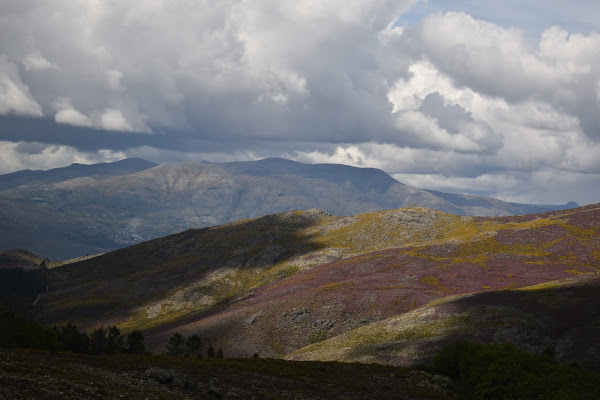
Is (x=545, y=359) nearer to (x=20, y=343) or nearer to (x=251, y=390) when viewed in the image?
(x=251, y=390)

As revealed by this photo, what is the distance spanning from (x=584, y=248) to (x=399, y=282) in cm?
7056

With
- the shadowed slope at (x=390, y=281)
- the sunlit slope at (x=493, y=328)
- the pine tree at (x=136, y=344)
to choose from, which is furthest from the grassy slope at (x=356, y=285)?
the pine tree at (x=136, y=344)

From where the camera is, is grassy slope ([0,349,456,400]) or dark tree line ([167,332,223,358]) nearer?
grassy slope ([0,349,456,400])

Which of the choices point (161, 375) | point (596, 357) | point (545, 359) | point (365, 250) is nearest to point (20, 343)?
point (161, 375)

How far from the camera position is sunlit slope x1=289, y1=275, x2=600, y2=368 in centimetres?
7931

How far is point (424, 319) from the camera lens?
98938 millimetres

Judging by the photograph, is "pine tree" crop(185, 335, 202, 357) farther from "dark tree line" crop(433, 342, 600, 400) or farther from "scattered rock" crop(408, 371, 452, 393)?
"dark tree line" crop(433, 342, 600, 400)

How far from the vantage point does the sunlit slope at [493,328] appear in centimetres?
7931

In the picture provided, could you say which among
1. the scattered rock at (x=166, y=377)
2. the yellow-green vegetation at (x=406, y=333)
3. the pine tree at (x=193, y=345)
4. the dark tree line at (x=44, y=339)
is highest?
the scattered rock at (x=166, y=377)

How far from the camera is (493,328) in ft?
286

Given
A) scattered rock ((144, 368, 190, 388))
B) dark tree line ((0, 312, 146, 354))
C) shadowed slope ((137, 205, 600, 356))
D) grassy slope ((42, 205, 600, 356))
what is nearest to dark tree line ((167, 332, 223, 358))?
shadowed slope ((137, 205, 600, 356))

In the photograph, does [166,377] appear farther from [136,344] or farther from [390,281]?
[390,281]

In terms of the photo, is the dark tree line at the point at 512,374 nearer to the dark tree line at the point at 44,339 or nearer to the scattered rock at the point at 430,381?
the scattered rock at the point at 430,381

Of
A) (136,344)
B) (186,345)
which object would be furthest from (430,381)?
(186,345)
